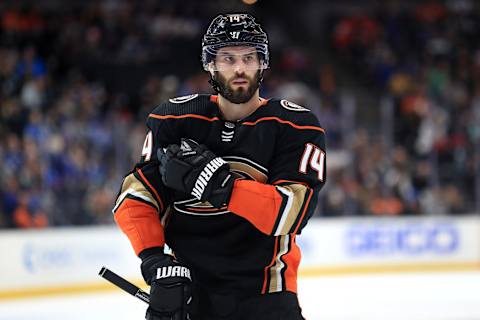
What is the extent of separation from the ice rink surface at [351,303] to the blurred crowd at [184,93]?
1.15 metres

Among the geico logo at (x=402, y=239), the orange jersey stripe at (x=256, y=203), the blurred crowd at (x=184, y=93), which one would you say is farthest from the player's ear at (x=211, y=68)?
the geico logo at (x=402, y=239)

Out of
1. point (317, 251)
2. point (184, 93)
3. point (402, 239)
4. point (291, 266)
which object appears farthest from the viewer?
point (184, 93)

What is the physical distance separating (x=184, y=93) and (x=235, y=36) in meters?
7.79

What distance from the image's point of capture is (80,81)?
967 centimetres

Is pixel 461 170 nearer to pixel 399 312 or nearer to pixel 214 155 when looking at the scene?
pixel 399 312

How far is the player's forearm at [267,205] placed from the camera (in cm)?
223

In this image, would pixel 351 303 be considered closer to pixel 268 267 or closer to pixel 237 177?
pixel 268 267

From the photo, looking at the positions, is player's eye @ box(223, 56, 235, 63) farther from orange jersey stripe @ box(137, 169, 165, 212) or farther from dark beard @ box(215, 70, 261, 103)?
orange jersey stripe @ box(137, 169, 165, 212)

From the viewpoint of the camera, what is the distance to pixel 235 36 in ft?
7.82

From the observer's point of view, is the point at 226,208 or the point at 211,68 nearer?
the point at 226,208

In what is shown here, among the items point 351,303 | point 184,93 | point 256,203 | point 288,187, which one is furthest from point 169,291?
point 184,93

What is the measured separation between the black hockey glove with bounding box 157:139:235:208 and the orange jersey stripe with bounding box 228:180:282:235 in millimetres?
25

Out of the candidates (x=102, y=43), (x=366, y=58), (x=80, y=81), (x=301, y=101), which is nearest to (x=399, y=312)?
(x=301, y=101)

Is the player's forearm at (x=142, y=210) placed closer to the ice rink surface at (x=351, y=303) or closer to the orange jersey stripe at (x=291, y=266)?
the orange jersey stripe at (x=291, y=266)
